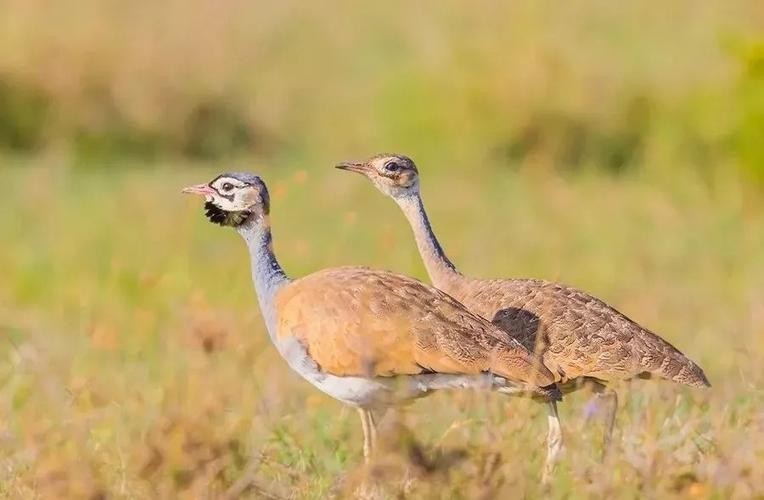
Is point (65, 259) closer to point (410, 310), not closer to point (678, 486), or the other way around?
point (410, 310)

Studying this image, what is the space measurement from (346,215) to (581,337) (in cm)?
159

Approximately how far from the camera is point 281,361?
694cm

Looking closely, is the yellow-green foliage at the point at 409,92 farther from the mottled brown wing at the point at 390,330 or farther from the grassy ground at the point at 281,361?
the mottled brown wing at the point at 390,330

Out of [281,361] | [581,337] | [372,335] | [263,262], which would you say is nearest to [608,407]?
[581,337]

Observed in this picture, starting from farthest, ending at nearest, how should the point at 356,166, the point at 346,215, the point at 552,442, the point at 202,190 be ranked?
the point at 346,215, the point at 356,166, the point at 202,190, the point at 552,442

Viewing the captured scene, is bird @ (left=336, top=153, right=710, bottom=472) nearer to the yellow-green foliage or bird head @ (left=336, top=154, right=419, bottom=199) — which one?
bird head @ (left=336, top=154, right=419, bottom=199)

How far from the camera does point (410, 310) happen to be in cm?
458

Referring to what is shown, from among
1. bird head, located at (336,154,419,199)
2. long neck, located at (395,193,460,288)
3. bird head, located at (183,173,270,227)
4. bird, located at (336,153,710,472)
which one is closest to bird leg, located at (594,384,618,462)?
bird, located at (336,153,710,472)

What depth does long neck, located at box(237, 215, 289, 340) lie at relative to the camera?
4.89m

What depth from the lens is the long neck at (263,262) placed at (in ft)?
16.0

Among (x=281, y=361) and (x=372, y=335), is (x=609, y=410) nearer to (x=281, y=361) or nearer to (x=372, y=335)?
(x=372, y=335)

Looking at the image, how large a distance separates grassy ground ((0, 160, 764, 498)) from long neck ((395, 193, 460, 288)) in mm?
396

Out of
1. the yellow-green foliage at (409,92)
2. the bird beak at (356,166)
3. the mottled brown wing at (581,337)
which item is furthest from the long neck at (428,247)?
the yellow-green foliage at (409,92)

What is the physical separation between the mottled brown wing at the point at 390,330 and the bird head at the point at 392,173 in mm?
721
